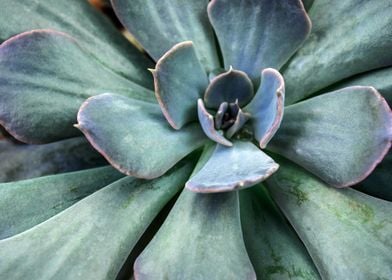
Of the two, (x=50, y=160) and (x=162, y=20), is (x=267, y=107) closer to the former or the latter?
(x=162, y=20)

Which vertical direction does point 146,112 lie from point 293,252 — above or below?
above

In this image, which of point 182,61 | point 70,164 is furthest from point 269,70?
point 70,164

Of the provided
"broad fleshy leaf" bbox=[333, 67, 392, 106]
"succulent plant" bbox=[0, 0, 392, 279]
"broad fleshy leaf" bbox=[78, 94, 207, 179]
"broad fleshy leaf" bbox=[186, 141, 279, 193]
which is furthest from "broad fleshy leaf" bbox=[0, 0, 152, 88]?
"broad fleshy leaf" bbox=[333, 67, 392, 106]

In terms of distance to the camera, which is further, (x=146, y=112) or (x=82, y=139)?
(x=82, y=139)

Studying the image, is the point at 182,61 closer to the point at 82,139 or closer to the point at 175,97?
the point at 175,97

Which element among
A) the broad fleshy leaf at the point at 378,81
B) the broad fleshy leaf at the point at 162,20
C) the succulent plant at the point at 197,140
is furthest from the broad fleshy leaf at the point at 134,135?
the broad fleshy leaf at the point at 378,81

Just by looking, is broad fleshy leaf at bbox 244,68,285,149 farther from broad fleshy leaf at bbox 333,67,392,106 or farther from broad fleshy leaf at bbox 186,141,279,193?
broad fleshy leaf at bbox 333,67,392,106
